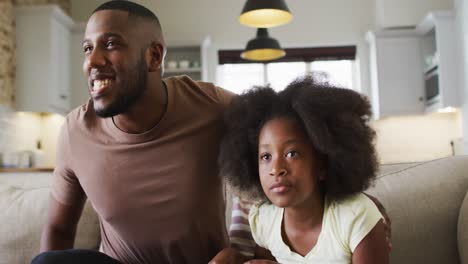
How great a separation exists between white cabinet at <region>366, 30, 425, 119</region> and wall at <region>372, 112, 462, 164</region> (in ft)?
0.77

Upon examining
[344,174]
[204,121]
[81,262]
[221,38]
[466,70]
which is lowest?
[81,262]

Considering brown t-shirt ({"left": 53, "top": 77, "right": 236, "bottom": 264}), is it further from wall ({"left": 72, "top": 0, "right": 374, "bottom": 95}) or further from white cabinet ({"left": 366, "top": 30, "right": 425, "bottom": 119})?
wall ({"left": 72, "top": 0, "right": 374, "bottom": 95})

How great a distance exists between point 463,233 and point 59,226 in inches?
43.7

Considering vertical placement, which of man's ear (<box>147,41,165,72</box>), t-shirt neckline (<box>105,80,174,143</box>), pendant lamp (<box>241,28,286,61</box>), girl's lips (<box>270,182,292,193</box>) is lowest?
girl's lips (<box>270,182,292,193</box>)

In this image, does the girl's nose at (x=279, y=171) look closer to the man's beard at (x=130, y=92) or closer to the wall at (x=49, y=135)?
the man's beard at (x=130, y=92)

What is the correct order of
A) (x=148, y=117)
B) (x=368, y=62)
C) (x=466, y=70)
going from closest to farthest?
1. (x=148, y=117)
2. (x=466, y=70)
3. (x=368, y=62)

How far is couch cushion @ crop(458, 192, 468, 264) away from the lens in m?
1.34

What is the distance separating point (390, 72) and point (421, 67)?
32 centimetres

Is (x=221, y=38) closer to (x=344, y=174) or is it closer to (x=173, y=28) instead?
(x=173, y=28)

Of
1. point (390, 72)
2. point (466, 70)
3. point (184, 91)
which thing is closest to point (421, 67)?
point (390, 72)

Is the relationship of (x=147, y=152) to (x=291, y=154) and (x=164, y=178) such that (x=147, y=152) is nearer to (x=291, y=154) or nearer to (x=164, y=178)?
(x=164, y=178)

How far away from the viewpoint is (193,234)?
4.17ft

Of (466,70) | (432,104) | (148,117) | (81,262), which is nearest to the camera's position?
(81,262)

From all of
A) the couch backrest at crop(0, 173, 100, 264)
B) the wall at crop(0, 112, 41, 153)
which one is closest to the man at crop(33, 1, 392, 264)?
the couch backrest at crop(0, 173, 100, 264)
